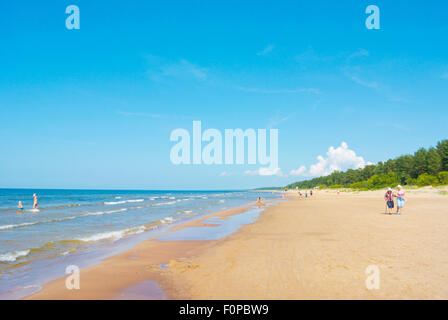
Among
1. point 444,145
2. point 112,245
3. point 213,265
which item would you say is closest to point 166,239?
point 112,245

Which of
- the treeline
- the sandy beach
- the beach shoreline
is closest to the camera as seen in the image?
the sandy beach

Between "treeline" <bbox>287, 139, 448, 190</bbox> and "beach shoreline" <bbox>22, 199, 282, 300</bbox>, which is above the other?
"treeline" <bbox>287, 139, 448, 190</bbox>

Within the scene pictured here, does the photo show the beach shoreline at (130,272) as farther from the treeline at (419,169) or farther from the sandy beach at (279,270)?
the treeline at (419,169)

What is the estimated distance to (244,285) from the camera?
666cm

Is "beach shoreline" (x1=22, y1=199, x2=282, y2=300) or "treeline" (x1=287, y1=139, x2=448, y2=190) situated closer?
"beach shoreline" (x1=22, y1=199, x2=282, y2=300)

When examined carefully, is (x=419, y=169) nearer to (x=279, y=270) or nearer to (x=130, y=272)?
(x=279, y=270)

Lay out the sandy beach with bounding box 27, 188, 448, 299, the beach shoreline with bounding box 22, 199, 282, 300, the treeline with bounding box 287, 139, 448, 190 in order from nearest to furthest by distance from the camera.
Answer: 1. the sandy beach with bounding box 27, 188, 448, 299
2. the beach shoreline with bounding box 22, 199, 282, 300
3. the treeline with bounding box 287, 139, 448, 190

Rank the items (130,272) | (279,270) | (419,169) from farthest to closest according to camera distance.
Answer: (419,169)
(130,272)
(279,270)

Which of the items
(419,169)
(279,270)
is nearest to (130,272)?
(279,270)

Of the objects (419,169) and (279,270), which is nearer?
(279,270)

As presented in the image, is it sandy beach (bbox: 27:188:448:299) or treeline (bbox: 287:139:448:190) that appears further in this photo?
treeline (bbox: 287:139:448:190)

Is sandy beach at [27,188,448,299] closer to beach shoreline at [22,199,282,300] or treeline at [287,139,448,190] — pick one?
beach shoreline at [22,199,282,300]

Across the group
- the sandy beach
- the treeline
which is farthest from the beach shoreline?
the treeline
